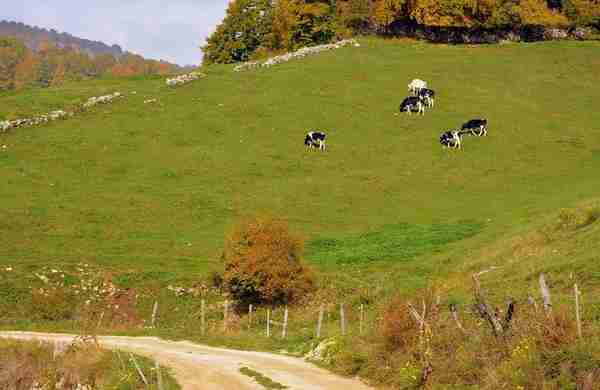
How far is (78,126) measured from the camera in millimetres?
58156

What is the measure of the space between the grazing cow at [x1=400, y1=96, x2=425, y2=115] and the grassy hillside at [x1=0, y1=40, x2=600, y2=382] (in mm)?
1118

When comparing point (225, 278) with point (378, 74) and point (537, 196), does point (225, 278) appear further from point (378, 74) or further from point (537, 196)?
point (378, 74)

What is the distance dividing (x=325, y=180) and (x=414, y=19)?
4338 cm

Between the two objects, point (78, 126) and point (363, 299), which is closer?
point (363, 299)

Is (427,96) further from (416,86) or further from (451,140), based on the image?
(451,140)

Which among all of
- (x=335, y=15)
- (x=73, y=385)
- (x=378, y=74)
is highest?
(x=335, y=15)

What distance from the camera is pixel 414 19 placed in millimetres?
88188

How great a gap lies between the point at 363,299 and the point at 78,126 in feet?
108

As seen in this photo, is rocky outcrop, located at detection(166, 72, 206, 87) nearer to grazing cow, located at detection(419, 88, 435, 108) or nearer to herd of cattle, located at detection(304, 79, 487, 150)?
herd of cattle, located at detection(304, 79, 487, 150)

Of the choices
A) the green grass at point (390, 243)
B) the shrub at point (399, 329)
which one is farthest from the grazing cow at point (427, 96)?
the shrub at point (399, 329)

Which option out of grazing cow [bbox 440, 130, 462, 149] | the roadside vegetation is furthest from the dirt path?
grazing cow [bbox 440, 130, 462, 149]

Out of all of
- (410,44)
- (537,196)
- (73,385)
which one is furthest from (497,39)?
(73,385)

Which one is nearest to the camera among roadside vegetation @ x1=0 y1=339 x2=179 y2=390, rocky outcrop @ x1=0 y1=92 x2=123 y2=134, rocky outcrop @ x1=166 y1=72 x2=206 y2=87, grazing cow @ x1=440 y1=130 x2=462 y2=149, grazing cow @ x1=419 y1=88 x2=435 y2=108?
roadside vegetation @ x1=0 y1=339 x2=179 y2=390

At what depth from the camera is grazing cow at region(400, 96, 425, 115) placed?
62.3m
